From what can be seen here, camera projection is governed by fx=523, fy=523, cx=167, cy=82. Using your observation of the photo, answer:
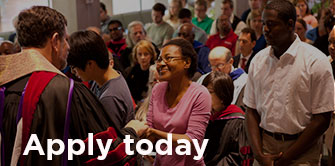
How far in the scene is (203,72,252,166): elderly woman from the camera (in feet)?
A: 11.3

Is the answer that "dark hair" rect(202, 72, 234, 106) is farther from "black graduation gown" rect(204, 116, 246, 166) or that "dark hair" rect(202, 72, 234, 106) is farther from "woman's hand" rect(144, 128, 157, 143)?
"woman's hand" rect(144, 128, 157, 143)

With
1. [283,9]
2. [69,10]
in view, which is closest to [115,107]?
[283,9]

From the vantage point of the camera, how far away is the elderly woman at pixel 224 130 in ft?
11.3

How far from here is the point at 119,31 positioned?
25.5ft

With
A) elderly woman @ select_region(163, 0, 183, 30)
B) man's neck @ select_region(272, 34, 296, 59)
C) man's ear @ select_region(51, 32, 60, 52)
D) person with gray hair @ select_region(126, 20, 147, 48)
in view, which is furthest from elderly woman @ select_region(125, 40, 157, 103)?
man's ear @ select_region(51, 32, 60, 52)

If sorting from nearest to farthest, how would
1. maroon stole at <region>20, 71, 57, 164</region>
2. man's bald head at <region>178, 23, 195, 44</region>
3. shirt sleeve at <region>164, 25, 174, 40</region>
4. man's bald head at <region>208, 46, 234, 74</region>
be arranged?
maroon stole at <region>20, 71, 57, 164</region>, man's bald head at <region>208, 46, 234, 74</region>, man's bald head at <region>178, 23, 195, 44</region>, shirt sleeve at <region>164, 25, 174, 40</region>

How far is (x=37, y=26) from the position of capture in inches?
86.4

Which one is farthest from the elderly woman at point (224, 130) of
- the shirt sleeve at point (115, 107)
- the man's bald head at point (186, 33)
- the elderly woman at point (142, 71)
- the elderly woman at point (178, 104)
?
the man's bald head at point (186, 33)

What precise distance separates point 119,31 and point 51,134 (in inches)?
225

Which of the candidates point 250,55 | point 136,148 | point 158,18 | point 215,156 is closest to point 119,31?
point 158,18

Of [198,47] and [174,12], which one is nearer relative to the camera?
[198,47]

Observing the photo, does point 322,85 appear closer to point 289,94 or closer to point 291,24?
point 289,94

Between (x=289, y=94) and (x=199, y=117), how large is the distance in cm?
53

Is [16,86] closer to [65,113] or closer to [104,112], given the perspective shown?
[65,113]
